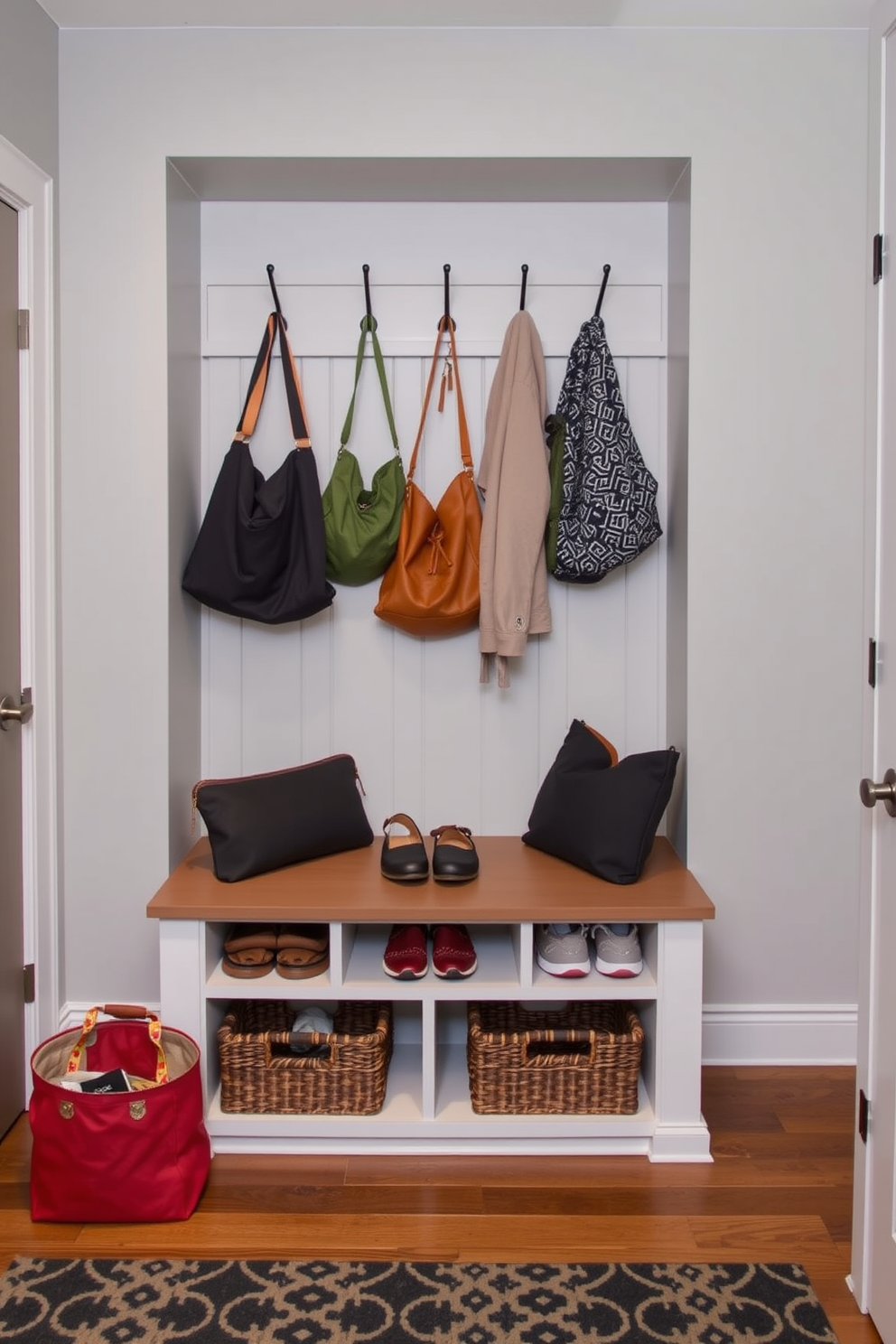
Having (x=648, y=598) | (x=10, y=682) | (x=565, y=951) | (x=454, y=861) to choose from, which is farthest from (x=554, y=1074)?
(x=10, y=682)

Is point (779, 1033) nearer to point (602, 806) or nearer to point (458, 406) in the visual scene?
point (602, 806)

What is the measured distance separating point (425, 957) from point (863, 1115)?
0.91m

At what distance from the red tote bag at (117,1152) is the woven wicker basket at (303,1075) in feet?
0.59

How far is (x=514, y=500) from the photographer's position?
2.53m

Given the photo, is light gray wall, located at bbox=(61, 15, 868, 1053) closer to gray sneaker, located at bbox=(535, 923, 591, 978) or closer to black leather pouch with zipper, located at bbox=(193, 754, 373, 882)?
black leather pouch with zipper, located at bbox=(193, 754, 373, 882)

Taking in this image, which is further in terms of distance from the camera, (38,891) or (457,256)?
(457,256)

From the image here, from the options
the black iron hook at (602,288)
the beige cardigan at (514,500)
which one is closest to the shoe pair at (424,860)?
the beige cardigan at (514,500)

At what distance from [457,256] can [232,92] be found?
639mm

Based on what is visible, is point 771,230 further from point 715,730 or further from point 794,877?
point 794,877

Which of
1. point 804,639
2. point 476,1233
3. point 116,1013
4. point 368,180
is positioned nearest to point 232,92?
point 368,180

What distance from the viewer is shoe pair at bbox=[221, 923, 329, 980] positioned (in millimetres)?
2275

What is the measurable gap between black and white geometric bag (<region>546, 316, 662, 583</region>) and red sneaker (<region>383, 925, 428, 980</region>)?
934mm

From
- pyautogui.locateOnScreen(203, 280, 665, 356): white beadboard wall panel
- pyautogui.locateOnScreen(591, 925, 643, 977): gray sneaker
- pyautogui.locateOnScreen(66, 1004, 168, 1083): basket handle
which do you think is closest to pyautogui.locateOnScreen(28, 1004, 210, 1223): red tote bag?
pyautogui.locateOnScreen(66, 1004, 168, 1083): basket handle

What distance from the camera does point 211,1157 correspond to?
2246mm
